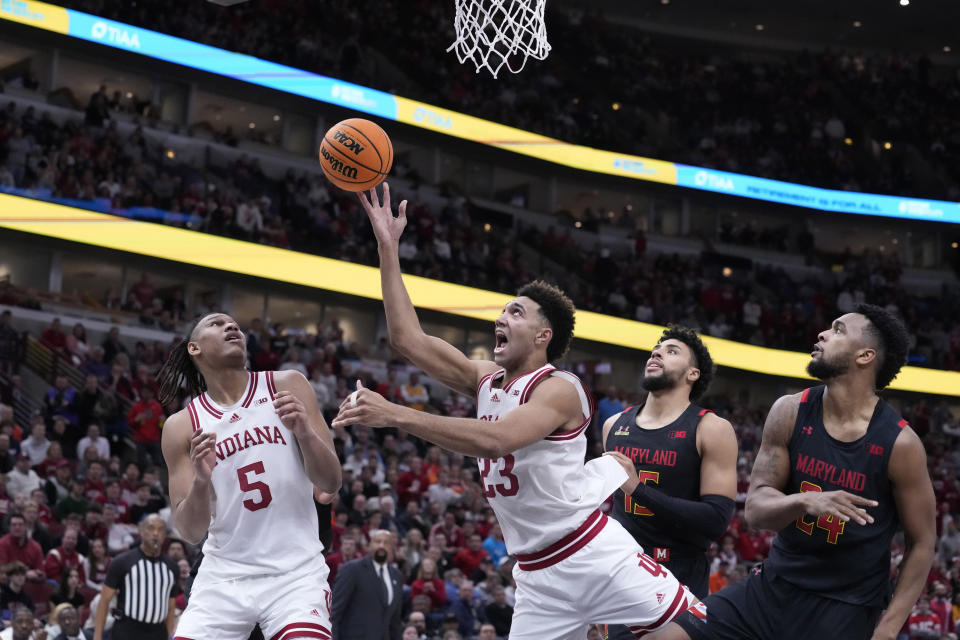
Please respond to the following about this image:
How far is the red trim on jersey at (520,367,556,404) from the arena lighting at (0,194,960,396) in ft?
48.9

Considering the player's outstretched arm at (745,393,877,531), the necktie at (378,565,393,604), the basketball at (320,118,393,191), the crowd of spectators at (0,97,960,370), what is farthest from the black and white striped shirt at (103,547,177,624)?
the crowd of spectators at (0,97,960,370)

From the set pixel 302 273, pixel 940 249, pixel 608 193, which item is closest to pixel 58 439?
pixel 302 273

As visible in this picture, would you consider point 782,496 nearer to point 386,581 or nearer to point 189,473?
point 189,473

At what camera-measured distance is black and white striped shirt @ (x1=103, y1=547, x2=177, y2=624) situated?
866cm

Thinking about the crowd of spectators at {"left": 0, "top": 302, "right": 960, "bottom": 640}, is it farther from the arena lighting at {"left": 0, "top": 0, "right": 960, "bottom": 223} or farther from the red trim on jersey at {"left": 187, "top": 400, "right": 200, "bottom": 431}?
the arena lighting at {"left": 0, "top": 0, "right": 960, "bottom": 223}

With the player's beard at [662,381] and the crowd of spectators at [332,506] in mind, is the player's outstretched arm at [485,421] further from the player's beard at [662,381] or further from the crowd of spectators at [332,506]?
the crowd of spectators at [332,506]

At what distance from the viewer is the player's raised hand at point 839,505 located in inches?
170

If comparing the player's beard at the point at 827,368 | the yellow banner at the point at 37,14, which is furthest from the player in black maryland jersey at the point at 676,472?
the yellow banner at the point at 37,14

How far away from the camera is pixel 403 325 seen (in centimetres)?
511

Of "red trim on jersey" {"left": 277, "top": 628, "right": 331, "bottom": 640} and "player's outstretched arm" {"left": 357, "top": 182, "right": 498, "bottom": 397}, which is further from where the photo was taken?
"player's outstretched arm" {"left": 357, "top": 182, "right": 498, "bottom": 397}

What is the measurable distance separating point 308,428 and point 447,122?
70.7 ft

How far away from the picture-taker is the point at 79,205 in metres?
18.4

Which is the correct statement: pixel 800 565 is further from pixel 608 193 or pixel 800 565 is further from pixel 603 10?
pixel 603 10

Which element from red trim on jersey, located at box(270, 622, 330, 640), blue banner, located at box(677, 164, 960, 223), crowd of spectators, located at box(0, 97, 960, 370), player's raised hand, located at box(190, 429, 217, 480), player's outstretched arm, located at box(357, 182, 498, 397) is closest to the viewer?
player's raised hand, located at box(190, 429, 217, 480)
